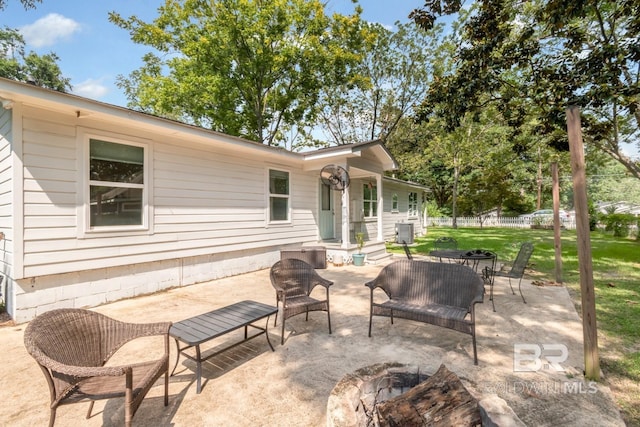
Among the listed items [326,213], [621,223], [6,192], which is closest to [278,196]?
[326,213]

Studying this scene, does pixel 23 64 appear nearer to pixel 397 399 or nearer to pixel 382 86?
pixel 382 86

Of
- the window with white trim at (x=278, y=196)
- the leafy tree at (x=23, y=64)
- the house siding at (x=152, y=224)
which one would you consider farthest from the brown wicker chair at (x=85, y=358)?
the leafy tree at (x=23, y=64)

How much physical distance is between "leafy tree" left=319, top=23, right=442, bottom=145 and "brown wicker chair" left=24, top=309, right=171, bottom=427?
58.1 ft

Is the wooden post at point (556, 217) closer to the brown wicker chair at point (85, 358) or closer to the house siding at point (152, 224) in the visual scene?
the house siding at point (152, 224)

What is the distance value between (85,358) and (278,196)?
252 inches

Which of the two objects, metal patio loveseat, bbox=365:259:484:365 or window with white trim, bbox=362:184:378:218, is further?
window with white trim, bbox=362:184:378:218

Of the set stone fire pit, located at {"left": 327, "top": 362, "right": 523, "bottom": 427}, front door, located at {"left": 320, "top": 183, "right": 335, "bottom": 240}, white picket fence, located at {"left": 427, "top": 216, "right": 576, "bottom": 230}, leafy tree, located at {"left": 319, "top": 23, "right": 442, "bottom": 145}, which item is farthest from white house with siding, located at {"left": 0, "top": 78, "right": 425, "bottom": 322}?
white picket fence, located at {"left": 427, "top": 216, "right": 576, "bottom": 230}

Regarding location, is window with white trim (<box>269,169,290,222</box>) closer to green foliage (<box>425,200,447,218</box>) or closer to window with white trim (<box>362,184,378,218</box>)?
window with white trim (<box>362,184,378,218</box>)

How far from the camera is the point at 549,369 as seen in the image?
9.07 ft

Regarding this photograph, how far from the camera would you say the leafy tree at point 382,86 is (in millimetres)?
17484

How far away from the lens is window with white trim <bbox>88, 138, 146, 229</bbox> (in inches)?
187

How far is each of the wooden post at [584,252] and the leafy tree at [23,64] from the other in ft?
103

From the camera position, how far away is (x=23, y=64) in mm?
24750

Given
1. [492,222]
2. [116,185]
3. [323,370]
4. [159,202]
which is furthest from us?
[492,222]
